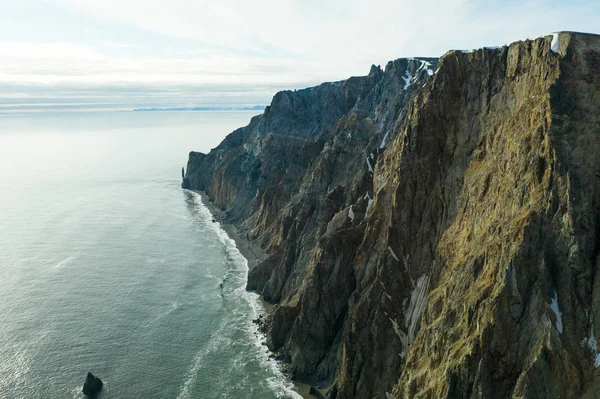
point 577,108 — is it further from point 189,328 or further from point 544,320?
point 189,328

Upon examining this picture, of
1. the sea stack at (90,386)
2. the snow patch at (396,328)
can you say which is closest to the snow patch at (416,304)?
the snow patch at (396,328)

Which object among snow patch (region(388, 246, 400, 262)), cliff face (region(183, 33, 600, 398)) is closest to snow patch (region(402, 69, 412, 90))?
cliff face (region(183, 33, 600, 398))

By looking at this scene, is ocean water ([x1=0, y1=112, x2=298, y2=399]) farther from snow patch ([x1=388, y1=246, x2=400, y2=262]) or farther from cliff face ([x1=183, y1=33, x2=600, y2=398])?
snow patch ([x1=388, y1=246, x2=400, y2=262])

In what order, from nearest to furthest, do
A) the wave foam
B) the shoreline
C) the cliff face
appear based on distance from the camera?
the cliff face < the wave foam < the shoreline

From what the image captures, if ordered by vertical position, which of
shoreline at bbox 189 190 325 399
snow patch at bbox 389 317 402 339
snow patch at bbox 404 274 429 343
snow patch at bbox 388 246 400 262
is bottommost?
shoreline at bbox 189 190 325 399

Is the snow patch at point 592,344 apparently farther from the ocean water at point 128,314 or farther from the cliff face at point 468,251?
the ocean water at point 128,314

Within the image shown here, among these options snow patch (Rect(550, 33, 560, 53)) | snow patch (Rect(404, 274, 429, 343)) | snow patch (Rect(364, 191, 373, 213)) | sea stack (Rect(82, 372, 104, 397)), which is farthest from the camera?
snow patch (Rect(364, 191, 373, 213))
